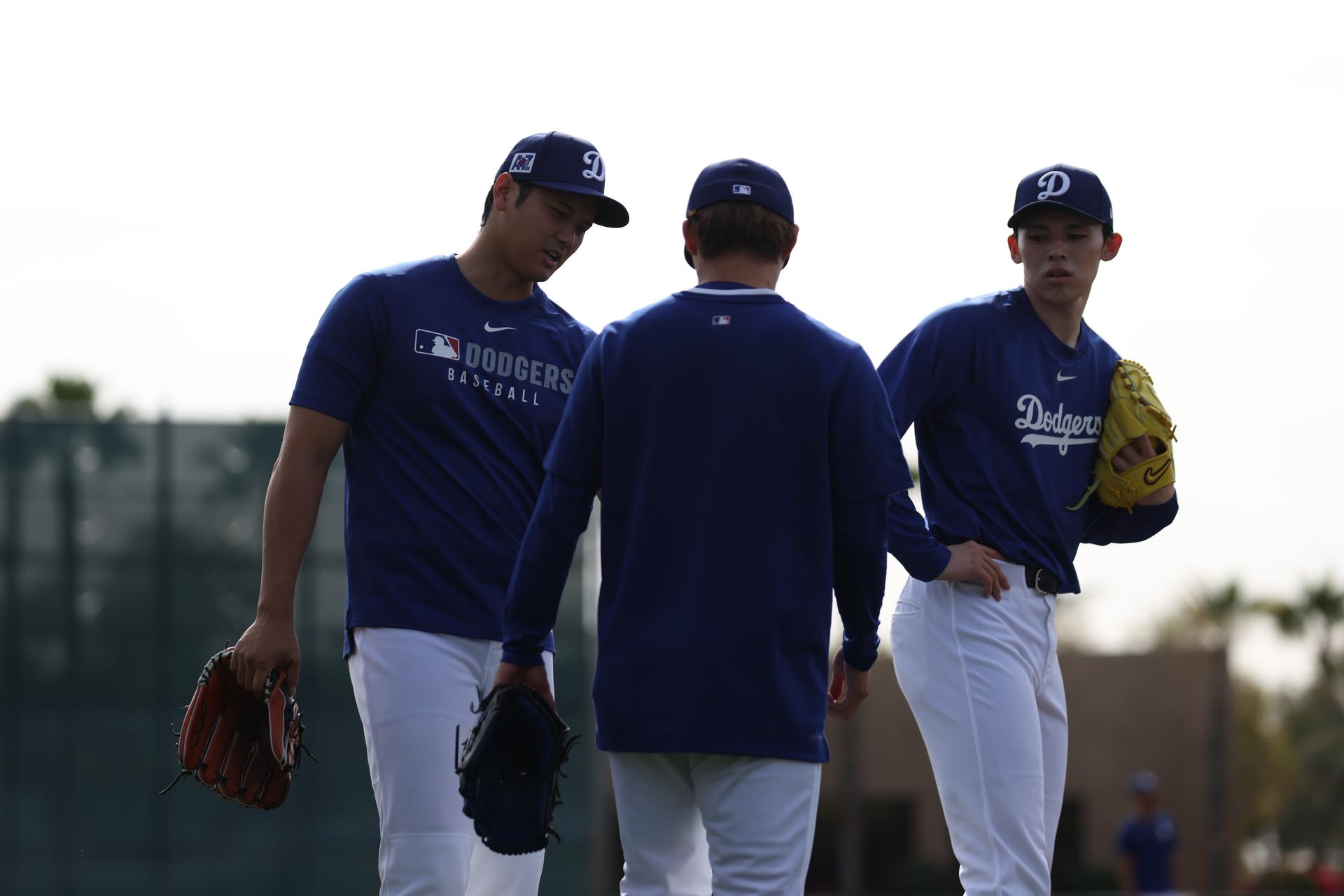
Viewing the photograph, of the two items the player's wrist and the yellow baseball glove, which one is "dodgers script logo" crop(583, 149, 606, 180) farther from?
the yellow baseball glove

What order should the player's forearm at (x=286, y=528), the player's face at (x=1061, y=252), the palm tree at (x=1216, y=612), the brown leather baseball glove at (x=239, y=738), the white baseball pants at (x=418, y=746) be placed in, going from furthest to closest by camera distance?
the palm tree at (x=1216, y=612), the player's face at (x=1061, y=252), the brown leather baseball glove at (x=239, y=738), the player's forearm at (x=286, y=528), the white baseball pants at (x=418, y=746)

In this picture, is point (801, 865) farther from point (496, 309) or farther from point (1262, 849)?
point (1262, 849)

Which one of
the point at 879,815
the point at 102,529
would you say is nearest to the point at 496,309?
the point at 102,529

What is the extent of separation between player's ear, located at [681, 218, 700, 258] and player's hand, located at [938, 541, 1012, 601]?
1505 millimetres

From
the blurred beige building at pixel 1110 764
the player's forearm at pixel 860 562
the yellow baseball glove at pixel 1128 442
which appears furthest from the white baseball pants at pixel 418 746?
the blurred beige building at pixel 1110 764

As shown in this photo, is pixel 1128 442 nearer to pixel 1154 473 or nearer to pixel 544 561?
pixel 1154 473

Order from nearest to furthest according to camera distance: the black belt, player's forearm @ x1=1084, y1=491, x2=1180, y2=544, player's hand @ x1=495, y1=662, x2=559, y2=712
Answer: player's hand @ x1=495, y1=662, x2=559, y2=712, the black belt, player's forearm @ x1=1084, y1=491, x2=1180, y2=544

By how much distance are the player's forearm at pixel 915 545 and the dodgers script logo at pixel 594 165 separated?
132 centimetres

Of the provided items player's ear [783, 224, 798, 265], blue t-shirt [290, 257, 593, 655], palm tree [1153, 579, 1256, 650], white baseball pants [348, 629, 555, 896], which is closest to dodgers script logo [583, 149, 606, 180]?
blue t-shirt [290, 257, 593, 655]

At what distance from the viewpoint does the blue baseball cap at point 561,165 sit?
15.3 feet

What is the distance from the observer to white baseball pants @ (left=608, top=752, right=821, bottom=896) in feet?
12.0

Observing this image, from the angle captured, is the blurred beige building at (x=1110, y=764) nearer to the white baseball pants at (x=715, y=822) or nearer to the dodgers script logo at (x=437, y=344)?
the dodgers script logo at (x=437, y=344)

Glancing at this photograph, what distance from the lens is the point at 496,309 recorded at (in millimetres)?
4801

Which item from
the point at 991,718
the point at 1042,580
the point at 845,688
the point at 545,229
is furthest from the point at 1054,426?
the point at 545,229
